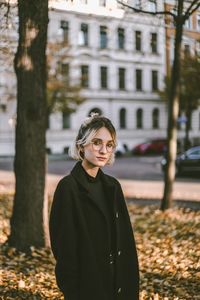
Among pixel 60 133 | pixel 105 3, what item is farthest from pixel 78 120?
pixel 105 3

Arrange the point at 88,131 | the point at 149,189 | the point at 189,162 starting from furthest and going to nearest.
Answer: the point at 189,162 → the point at 149,189 → the point at 88,131

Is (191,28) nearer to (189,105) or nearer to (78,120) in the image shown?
(189,105)

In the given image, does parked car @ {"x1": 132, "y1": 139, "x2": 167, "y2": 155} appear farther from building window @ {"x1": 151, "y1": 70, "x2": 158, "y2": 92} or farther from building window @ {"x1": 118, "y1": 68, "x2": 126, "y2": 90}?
building window @ {"x1": 151, "y1": 70, "x2": 158, "y2": 92}

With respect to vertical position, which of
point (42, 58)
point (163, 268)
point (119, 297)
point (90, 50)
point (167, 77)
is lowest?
point (163, 268)

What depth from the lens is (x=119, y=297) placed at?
2.94 m

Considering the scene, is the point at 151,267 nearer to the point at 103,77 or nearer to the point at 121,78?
the point at 103,77

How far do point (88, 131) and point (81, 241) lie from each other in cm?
69

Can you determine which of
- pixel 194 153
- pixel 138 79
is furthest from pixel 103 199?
pixel 138 79

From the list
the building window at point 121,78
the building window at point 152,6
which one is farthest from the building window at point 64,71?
the building window at point 152,6

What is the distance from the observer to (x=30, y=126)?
5.97 m

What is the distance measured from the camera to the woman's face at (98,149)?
2.84m

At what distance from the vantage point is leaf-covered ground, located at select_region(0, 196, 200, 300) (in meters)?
4.55

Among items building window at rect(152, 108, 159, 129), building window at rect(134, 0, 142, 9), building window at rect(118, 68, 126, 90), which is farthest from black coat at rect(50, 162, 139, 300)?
building window at rect(152, 108, 159, 129)

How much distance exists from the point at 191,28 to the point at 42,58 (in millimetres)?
6469
